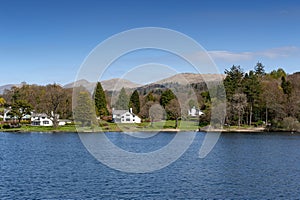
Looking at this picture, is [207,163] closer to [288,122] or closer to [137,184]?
[137,184]

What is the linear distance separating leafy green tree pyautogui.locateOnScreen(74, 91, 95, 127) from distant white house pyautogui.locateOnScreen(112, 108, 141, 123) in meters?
20.7

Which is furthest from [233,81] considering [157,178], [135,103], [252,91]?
[157,178]

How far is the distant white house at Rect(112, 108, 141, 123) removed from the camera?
122 meters

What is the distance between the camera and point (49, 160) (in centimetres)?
4725

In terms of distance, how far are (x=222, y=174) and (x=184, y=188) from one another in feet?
25.2

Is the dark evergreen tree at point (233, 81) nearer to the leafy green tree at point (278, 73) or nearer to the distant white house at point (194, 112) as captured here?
the distant white house at point (194, 112)

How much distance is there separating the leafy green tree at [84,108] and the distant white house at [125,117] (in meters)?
20.7

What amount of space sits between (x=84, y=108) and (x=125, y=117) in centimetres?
2759

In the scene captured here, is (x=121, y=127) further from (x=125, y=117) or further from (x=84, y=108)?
(x=84, y=108)

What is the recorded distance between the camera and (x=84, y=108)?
98562 millimetres

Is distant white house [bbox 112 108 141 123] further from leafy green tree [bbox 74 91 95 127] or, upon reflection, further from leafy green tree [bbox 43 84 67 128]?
leafy green tree [bbox 74 91 95 127]

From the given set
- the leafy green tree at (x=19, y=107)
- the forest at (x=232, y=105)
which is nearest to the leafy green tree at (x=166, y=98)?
the forest at (x=232, y=105)

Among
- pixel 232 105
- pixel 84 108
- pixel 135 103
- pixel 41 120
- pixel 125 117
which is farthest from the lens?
pixel 135 103

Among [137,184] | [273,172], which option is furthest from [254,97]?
[137,184]
